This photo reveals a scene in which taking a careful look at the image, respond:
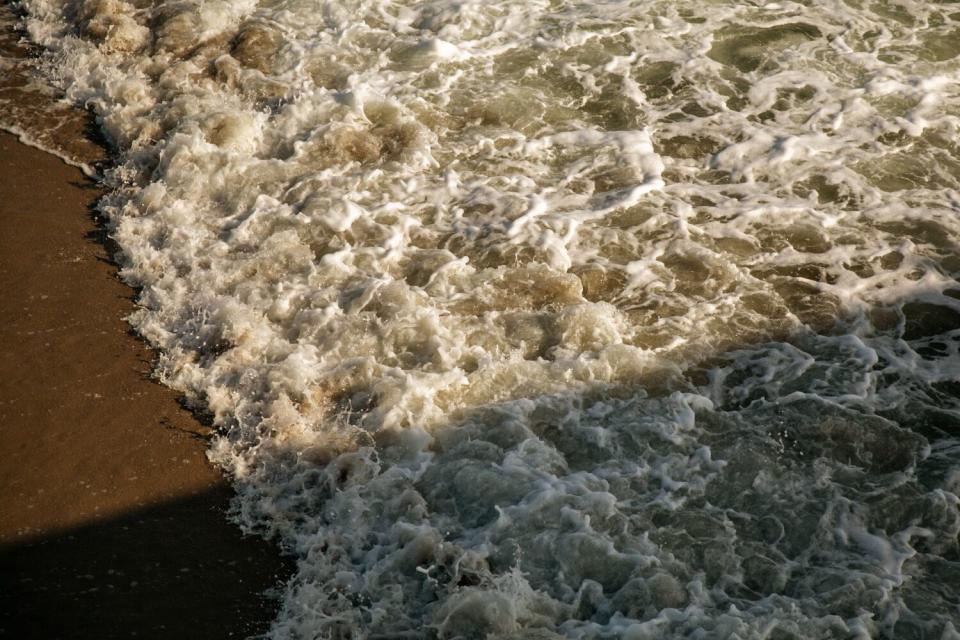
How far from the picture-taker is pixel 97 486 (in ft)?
15.7

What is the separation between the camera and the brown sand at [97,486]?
166 inches

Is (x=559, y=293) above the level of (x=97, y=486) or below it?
above

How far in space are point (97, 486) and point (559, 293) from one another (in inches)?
114

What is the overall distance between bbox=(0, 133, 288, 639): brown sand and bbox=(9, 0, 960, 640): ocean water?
7.3 inches

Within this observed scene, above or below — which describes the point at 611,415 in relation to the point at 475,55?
below

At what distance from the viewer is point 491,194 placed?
6750 mm

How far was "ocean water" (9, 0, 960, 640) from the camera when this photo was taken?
14.1ft

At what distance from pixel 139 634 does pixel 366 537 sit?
3.60 ft

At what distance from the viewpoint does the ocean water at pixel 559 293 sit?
169 inches

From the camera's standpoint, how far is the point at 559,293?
581cm

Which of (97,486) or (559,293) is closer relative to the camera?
(97,486)

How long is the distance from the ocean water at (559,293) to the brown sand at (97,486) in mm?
185

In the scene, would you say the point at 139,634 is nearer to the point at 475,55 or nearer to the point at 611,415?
the point at 611,415

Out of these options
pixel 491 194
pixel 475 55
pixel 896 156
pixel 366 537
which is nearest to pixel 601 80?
pixel 475 55
